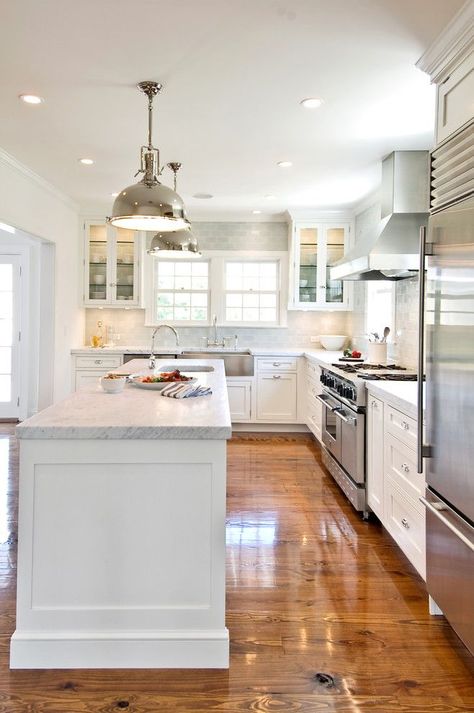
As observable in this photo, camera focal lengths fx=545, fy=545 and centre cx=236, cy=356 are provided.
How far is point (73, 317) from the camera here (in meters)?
6.47

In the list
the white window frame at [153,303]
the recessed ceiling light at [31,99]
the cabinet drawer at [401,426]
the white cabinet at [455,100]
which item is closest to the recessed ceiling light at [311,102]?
the white cabinet at [455,100]

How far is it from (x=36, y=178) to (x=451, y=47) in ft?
13.1

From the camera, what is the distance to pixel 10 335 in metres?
6.54

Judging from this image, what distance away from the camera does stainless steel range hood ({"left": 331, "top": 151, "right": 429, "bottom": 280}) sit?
12.5 feet

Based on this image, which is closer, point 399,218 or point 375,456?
point 375,456

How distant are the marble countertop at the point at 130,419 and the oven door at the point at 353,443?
1.27 meters

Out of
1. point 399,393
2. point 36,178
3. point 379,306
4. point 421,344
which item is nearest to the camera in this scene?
point 421,344

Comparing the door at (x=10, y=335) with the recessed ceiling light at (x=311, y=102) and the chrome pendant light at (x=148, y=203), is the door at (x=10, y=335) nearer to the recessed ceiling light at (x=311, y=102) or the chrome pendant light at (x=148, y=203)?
the chrome pendant light at (x=148, y=203)

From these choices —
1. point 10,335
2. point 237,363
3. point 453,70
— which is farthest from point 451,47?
point 10,335

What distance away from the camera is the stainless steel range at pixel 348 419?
12.1 feet

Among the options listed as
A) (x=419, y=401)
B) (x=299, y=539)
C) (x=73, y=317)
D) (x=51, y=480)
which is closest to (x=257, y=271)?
(x=73, y=317)

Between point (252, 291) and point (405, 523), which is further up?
point (252, 291)

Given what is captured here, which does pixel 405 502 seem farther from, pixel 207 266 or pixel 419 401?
pixel 207 266

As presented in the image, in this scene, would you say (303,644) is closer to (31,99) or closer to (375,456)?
(375,456)
